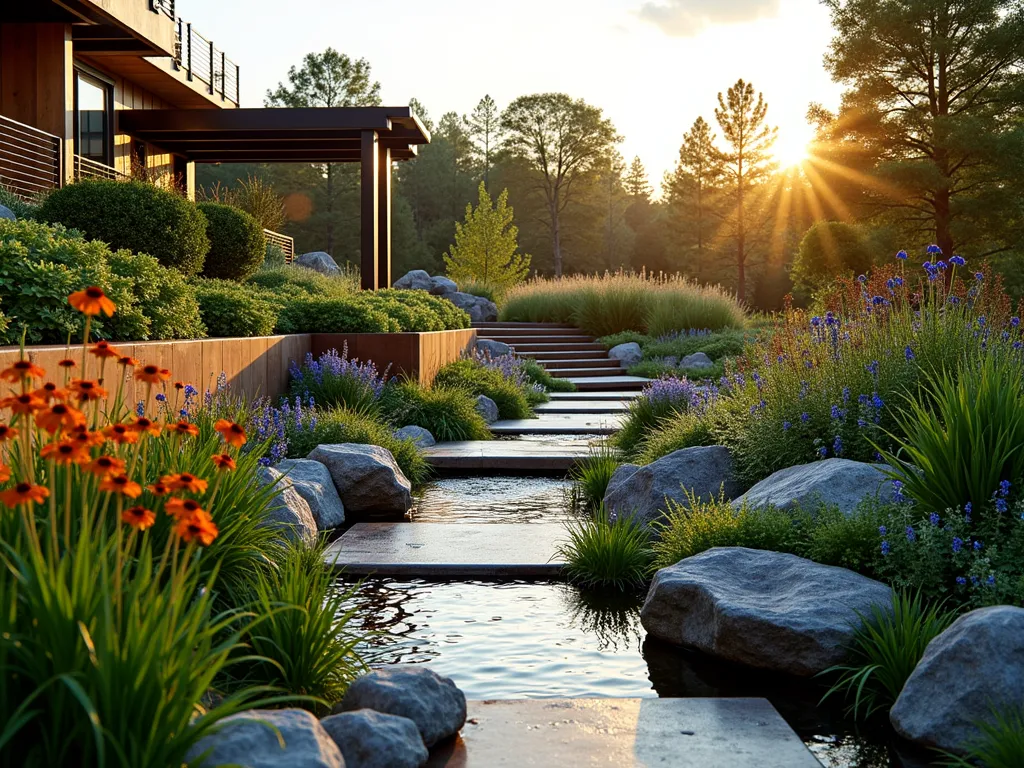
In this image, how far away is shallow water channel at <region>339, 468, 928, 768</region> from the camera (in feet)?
11.5

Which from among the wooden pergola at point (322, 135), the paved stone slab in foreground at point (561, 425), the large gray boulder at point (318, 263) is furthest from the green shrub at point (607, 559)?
the large gray boulder at point (318, 263)

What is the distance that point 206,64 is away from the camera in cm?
2625

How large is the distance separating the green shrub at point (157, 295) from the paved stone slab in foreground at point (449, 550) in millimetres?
2364

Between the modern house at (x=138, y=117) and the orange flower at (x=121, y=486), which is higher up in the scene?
the modern house at (x=138, y=117)

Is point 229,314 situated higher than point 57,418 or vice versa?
point 229,314

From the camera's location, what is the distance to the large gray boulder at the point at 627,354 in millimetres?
19375

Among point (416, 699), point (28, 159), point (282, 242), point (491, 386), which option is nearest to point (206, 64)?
point (282, 242)

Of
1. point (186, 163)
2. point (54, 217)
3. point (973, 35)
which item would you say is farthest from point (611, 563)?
point (973, 35)

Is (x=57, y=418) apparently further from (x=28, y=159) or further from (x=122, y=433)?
(x=28, y=159)

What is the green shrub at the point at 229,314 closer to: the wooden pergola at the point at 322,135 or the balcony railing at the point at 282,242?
the wooden pergola at the point at 322,135

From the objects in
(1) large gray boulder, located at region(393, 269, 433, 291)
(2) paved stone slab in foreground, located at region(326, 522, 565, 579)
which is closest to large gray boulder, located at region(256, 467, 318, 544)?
(2) paved stone slab in foreground, located at region(326, 522, 565, 579)

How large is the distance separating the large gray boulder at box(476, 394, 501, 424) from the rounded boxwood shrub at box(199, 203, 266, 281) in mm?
5498

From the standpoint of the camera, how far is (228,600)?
149 inches

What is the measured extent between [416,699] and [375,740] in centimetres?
33
